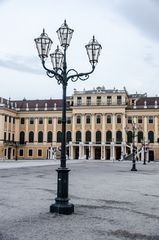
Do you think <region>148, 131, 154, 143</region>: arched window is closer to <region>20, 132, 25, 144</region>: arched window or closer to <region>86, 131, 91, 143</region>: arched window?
<region>86, 131, 91, 143</region>: arched window

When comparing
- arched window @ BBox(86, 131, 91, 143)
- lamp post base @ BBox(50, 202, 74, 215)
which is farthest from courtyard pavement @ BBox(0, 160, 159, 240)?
arched window @ BBox(86, 131, 91, 143)

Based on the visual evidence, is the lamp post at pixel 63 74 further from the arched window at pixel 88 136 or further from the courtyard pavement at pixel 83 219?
the arched window at pixel 88 136

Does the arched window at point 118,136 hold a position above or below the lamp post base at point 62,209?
above

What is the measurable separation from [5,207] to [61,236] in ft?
10.8

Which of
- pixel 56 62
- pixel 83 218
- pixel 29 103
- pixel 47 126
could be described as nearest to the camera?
pixel 83 218

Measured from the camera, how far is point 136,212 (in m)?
8.96

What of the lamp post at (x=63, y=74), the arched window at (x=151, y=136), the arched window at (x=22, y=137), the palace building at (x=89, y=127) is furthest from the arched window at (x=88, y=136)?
the lamp post at (x=63, y=74)

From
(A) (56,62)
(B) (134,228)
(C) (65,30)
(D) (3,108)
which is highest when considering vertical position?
(D) (3,108)

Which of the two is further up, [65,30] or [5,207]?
[65,30]

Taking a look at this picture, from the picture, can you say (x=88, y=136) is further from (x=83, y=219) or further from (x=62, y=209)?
(x=83, y=219)

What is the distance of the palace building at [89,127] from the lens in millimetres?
79312

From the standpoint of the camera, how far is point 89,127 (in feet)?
270

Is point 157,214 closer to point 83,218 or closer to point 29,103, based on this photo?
point 83,218

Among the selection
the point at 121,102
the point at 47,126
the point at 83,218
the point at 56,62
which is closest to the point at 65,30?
the point at 56,62
